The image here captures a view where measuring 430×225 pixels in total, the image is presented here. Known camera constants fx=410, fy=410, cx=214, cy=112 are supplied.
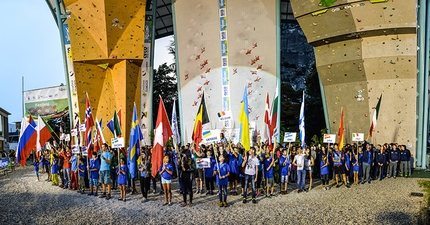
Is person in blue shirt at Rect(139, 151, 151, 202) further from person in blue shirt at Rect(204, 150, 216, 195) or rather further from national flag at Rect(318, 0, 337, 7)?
national flag at Rect(318, 0, 337, 7)

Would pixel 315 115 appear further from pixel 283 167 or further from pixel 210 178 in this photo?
pixel 210 178

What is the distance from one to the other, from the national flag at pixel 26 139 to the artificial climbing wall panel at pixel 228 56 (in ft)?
33.8

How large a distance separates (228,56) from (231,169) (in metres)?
12.8

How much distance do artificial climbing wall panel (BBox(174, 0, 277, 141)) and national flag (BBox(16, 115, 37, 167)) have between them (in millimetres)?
10299

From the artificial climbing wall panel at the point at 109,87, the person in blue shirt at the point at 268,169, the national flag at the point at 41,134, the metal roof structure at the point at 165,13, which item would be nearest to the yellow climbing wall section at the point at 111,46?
the artificial climbing wall panel at the point at 109,87

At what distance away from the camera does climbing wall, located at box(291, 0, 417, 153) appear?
20.3 meters

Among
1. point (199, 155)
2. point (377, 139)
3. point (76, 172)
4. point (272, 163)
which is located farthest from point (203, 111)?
point (377, 139)

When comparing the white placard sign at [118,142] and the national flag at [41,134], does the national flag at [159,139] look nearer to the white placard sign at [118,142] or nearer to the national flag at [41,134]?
the white placard sign at [118,142]

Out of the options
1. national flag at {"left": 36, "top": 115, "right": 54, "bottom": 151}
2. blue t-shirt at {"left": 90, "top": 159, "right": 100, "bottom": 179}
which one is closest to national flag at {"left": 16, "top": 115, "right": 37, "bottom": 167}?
national flag at {"left": 36, "top": 115, "right": 54, "bottom": 151}

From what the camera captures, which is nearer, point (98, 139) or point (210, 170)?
point (210, 170)

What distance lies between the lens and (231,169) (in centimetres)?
1345

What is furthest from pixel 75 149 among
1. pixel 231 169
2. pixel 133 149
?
pixel 231 169

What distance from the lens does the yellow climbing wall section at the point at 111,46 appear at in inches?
1011

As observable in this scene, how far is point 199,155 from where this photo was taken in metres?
13.8
